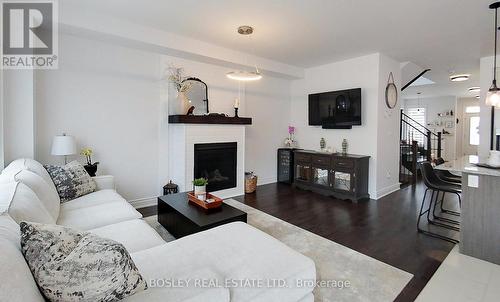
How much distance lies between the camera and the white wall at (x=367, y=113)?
4754 millimetres

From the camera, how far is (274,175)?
6102 mm

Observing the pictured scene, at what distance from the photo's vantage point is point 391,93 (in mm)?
5020

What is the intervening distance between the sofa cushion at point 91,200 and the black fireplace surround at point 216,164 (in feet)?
5.12

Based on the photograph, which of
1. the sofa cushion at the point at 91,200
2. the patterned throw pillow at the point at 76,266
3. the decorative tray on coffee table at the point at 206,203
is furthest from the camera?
the decorative tray on coffee table at the point at 206,203

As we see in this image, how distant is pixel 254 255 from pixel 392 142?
4642 millimetres

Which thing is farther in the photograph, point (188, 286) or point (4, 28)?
point (4, 28)

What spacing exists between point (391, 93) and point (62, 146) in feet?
17.9

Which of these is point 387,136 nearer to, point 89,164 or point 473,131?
point 89,164

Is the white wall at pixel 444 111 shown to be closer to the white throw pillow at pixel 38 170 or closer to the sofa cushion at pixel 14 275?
the white throw pillow at pixel 38 170

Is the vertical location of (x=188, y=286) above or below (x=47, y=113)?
below

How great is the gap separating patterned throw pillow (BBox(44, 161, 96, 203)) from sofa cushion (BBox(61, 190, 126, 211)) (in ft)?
0.24

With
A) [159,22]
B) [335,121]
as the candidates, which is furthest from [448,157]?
[159,22]

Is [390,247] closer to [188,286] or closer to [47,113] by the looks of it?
[188,286]

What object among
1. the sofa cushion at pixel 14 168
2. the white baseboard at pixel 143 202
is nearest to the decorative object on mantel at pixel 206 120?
the white baseboard at pixel 143 202
